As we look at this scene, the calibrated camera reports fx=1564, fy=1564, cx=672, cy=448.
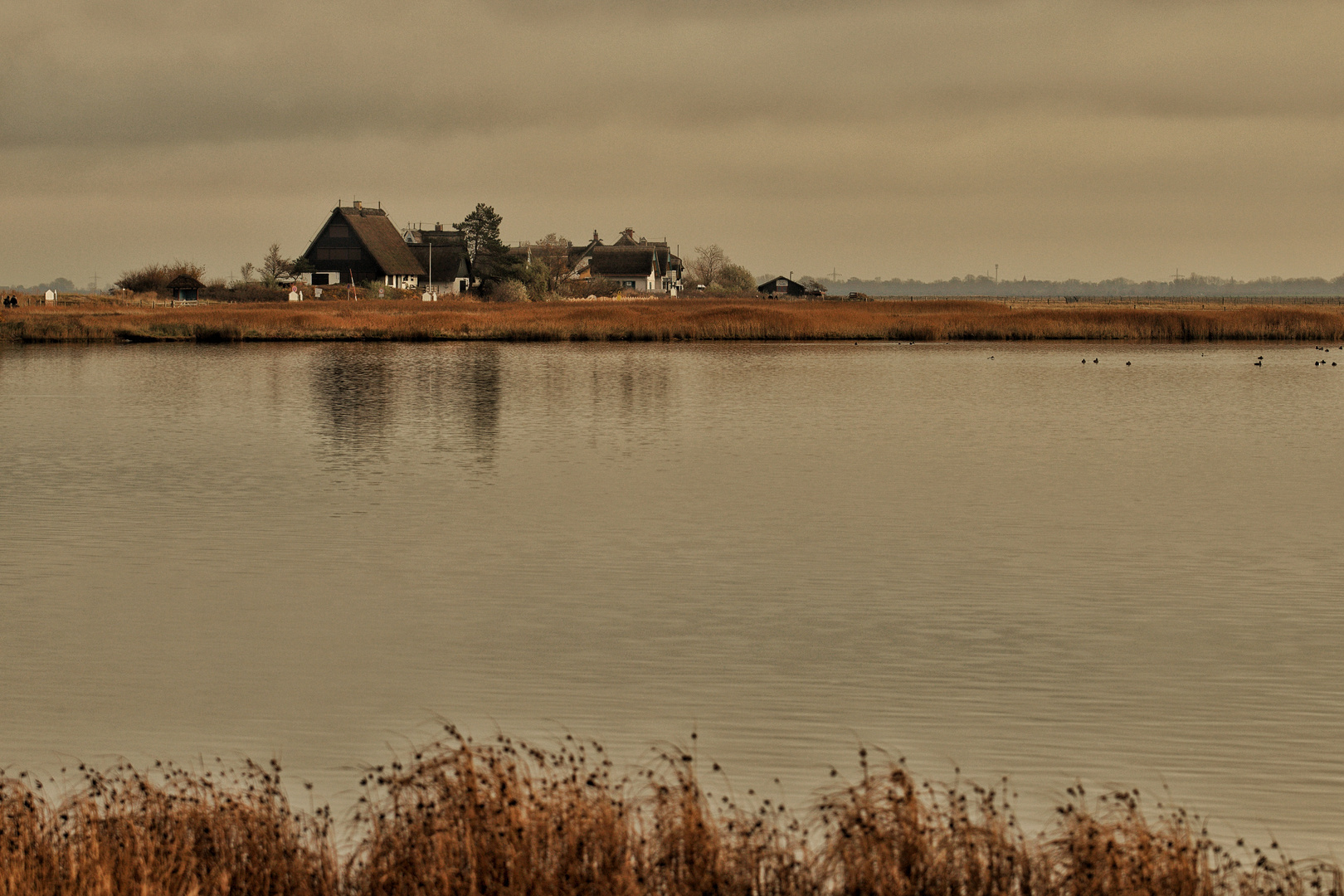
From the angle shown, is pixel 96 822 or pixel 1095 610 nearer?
pixel 96 822

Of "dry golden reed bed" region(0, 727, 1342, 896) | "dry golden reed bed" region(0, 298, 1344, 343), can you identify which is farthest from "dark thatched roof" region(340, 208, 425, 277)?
"dry golden reed bed" region(0, 727, 1342, 896)

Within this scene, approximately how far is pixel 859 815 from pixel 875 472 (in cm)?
2502

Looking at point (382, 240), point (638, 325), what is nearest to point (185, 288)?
point (382, 240)

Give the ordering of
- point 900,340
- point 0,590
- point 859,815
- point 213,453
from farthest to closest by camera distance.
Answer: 1. point 900,340
2. point 213,453
3. point 0,590
4. point 859,815

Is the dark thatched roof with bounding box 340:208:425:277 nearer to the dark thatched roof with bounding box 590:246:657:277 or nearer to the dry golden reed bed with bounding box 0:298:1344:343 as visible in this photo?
the dark thatched roof with bounding box 590:246:657:277

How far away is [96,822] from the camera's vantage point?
30.6 ft

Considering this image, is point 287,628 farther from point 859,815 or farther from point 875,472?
point 875,472

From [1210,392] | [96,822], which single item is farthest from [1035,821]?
[1210,392]

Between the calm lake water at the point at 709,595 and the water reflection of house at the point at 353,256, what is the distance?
309 ft

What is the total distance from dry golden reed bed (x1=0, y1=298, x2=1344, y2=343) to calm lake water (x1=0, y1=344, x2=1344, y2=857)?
150 feet

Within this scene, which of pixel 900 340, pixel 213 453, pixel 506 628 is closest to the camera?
pixel 506 628

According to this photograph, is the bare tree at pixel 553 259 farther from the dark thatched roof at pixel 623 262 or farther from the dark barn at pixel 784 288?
the dark barn at pixel 784 288

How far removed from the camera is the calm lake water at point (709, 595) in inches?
523

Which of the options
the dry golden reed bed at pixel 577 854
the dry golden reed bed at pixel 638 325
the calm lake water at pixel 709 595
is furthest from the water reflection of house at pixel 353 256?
the dry golden reed bed at pixel 577 854
